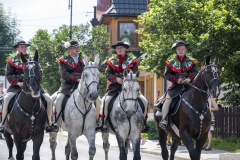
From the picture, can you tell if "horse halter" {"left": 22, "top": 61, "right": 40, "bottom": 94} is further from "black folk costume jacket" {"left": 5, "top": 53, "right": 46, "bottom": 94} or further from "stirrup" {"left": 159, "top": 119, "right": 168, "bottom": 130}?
"stirrup" {"left": 159, "top": 119, "right": 168, "bottom": 130}

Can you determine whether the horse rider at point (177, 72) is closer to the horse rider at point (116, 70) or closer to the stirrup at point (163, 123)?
the stirrup at point (163, 123)

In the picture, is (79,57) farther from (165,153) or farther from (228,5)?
(228,5)

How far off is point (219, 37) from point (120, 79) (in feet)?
44.3

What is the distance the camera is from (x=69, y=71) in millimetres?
19938

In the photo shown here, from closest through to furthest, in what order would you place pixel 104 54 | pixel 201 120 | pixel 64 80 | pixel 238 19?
pixel 201 120, pixel 64 80, pixel 238 19, pixel 104 54

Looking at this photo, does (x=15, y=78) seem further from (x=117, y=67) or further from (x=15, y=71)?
(x=117, y=67)

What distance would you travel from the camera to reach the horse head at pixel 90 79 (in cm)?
1773

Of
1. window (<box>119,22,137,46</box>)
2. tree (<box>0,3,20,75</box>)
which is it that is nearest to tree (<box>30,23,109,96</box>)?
window (<box>119,22,137,46</box>)

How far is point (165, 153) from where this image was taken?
20.3 meters

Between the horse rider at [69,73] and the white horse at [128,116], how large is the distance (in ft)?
4.29

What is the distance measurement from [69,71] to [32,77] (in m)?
2.25

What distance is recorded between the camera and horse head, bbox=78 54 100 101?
58.2 ft

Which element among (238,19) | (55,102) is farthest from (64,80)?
(238,19)

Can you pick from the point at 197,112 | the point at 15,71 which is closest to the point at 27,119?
the point at 15,71
